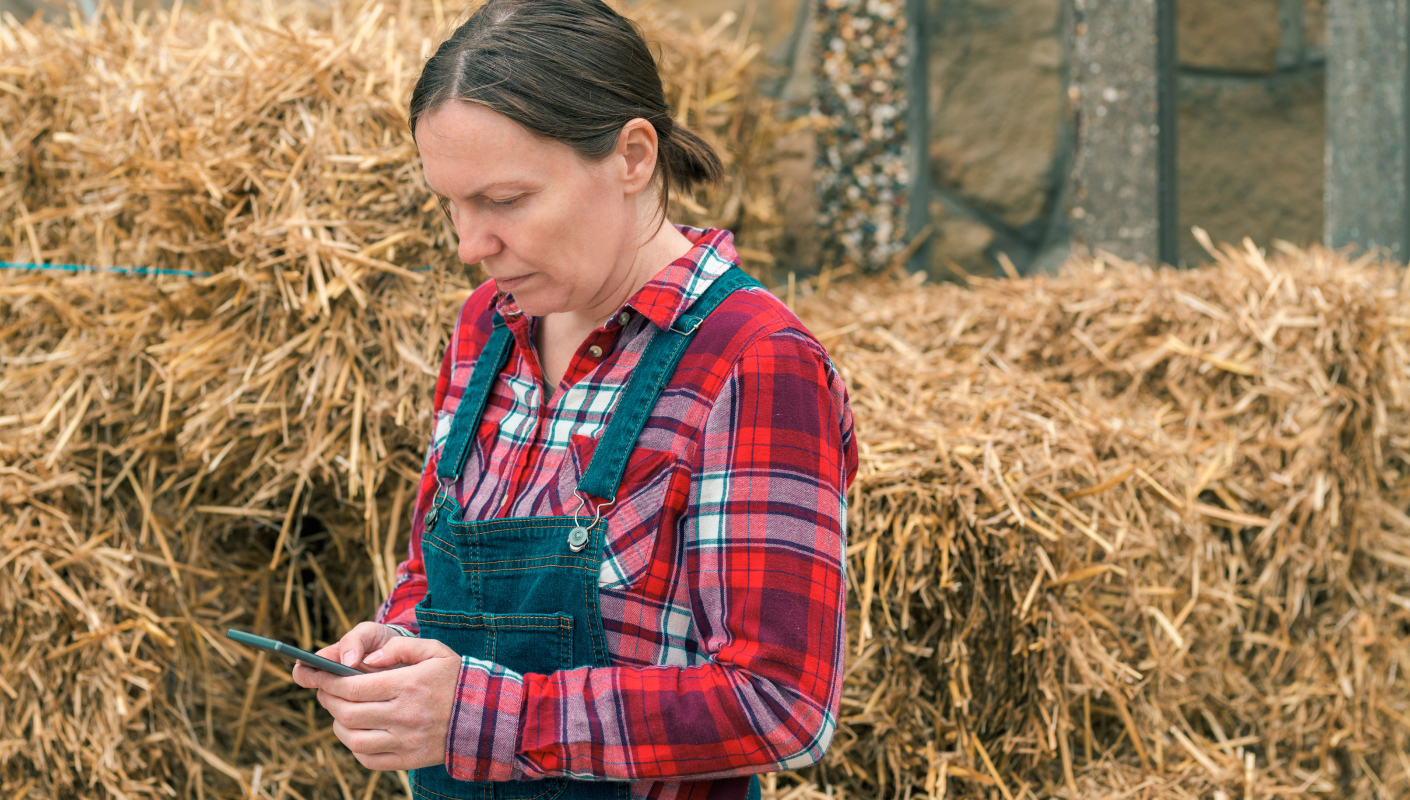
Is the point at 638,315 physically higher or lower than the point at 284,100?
lower

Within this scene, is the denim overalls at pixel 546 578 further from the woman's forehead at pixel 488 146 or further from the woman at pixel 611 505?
the woman's forehead at pixel 488 146

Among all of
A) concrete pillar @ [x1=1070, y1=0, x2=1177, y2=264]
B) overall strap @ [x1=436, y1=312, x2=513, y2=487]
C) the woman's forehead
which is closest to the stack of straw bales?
concrete pillar @ [x1=1070, y1=0, x2=1177, y2=264]

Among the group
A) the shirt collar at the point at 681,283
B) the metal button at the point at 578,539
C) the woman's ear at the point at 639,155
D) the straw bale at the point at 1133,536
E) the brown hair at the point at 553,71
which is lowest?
the straw bale at the point at 1133,536

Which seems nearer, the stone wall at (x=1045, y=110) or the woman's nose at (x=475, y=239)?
the woman's nose at (x=475, y=239)

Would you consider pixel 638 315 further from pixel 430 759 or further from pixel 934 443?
pixel 934 443

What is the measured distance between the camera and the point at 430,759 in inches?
35.7

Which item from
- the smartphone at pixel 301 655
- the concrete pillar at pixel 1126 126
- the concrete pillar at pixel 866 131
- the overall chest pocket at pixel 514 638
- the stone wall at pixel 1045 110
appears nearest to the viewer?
the smartphone at pixel 301 655

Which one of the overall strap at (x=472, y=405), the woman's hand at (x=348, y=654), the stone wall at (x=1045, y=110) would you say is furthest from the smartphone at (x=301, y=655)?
the stone wall at (x=1045, y=110)

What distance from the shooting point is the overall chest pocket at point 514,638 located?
0.95 meters

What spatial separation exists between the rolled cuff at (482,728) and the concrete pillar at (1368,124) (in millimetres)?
2247

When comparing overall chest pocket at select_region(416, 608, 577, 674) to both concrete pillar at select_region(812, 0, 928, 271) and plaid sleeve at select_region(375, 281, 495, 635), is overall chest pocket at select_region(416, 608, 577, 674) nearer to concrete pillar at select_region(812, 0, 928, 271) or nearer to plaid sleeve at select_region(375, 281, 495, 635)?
plaid sleeve at select_region(375, 281, 495, 635)

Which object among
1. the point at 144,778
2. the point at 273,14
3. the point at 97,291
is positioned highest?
the point at 273,14

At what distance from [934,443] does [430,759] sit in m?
1.01

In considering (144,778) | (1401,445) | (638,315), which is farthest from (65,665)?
(1401,445)
